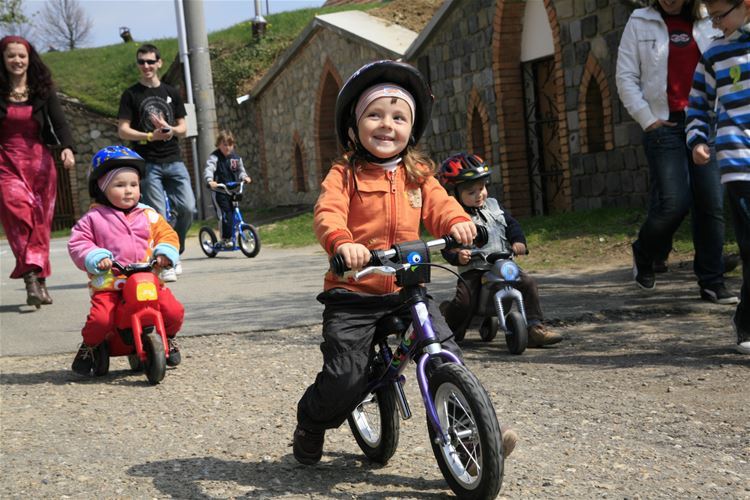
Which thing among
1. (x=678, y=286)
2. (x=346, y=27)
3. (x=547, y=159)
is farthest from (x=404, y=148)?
(x=346, y=27)

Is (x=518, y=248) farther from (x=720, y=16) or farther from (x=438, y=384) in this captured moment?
(x=438, y=384)

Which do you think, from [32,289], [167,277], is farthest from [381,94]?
[32,289]

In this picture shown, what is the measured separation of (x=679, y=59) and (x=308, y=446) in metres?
4.44

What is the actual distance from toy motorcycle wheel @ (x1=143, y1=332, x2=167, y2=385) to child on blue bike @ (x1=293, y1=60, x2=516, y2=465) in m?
2.01

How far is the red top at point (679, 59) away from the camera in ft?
23.4

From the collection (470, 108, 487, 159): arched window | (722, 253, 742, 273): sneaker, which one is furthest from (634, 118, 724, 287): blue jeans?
(470, 108, 487, 159): arched window

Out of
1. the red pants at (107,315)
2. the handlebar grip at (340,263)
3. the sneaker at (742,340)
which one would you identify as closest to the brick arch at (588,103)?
the sneaker at (742,340)

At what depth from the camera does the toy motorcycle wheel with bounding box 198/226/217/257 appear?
1527 cm

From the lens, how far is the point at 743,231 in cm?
559

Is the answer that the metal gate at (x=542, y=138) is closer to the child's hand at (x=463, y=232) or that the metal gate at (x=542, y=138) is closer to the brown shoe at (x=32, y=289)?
the brown shoe at (x=32, y=289)

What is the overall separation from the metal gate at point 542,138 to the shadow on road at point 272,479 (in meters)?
13.0

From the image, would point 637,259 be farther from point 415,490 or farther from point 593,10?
point 593,10

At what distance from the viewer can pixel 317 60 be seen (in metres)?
24.7

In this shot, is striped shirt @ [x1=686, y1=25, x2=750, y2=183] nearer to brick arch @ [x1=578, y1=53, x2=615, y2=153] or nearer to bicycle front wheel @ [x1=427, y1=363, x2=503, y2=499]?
bicycle front wheel @ [x1=427, y1=363, x2=503, y2=499]
